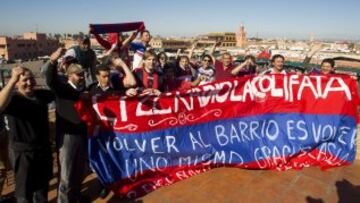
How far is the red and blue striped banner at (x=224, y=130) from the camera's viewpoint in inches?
150

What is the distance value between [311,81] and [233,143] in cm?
151

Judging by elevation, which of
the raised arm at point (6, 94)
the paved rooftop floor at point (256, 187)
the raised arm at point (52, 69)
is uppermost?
the raised arm at point (52, 69)

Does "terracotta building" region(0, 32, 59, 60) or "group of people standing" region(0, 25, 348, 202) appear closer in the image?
"group of people standing" region(0, 25, 348, 202)

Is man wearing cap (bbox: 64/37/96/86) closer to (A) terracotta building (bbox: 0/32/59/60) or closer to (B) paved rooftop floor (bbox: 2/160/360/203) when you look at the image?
(B) paved rooftop floor (bbox: 2/160/360/203)

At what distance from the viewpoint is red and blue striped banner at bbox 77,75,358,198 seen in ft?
12.5

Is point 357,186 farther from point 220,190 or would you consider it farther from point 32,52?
point 32,52

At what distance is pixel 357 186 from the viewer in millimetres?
3998

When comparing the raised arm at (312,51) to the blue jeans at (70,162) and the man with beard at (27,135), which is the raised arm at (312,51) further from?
the man with beard at (27,135)

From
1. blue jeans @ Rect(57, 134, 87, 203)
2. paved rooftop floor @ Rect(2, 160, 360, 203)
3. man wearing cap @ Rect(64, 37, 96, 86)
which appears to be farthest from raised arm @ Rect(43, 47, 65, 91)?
man wearing cap @ Rect(64, 37, 96, 86)

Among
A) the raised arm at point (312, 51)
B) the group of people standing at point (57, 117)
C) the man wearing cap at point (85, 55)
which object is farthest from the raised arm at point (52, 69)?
the raised arm at point (312, 51)

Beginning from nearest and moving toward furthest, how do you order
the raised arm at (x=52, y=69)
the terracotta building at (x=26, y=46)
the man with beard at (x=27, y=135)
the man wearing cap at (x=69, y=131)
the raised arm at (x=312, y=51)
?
the man with beard at (x=27, y=135), the raised arm at (x=52, y=69), the man wearing cap at (x=69, y=131), the raised arm at (x=312, y=51), the terracotta building at (x=26, y=46)

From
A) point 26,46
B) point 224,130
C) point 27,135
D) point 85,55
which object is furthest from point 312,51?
point 26,46

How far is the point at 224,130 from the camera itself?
4.30m

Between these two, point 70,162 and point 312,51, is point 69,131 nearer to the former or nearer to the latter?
point 70,162
